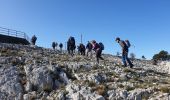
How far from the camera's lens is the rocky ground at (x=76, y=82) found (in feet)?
79.8

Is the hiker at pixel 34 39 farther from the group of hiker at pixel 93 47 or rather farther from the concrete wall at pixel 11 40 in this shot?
the concrete wall at pixel 11 40

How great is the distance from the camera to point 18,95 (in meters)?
26.4

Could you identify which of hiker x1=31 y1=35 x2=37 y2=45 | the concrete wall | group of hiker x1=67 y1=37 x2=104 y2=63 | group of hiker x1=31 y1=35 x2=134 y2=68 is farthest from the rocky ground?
hiker x1=31 y1=35 x2=37 y2=45

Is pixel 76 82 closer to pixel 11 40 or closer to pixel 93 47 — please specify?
pixel 93 47

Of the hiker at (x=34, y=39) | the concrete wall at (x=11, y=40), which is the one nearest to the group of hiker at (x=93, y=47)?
the hiker at (x=34, y=39)

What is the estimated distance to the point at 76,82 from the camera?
88.9 feet

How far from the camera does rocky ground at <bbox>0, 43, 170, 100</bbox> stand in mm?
24312

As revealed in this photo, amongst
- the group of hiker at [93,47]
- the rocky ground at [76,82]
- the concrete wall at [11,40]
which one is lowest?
the rocky ground at [76,82]

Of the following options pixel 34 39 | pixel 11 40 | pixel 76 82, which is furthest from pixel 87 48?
pixel 76 82

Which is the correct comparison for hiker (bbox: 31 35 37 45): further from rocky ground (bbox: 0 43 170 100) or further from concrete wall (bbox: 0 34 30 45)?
rocky ground (bbox: 0 43 170 100)

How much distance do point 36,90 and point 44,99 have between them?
149 cm

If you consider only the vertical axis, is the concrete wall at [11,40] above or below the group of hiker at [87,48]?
above

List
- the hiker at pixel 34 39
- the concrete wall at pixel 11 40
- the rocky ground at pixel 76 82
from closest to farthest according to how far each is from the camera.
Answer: the rocky ground at pixel 76 82 < the concrete wall at pixel 11 40 < the hiker at pixel 34 39

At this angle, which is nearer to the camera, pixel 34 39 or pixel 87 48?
pixel 87 48
